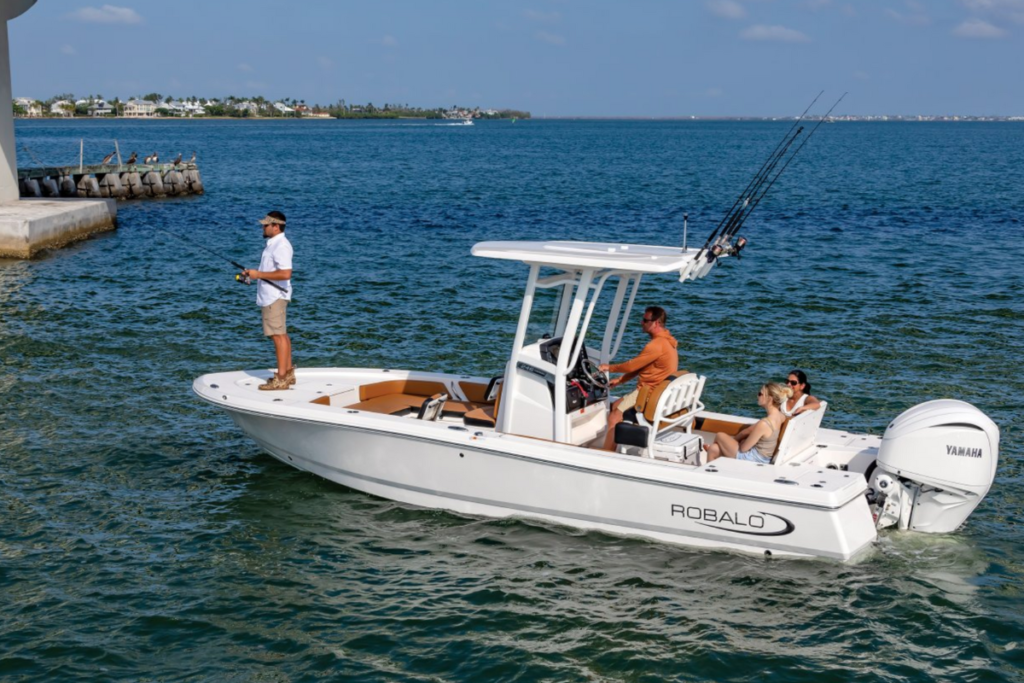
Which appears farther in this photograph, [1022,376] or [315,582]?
[1022,376]

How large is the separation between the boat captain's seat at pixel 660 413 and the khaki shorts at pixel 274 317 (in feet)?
11.8

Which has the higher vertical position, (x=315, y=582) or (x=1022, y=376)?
(x=1022, y=376)

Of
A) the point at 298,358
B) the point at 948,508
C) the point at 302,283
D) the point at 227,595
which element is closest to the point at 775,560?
the point at 948,508

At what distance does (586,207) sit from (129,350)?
2612cm

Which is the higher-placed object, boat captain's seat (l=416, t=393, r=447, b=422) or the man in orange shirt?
the man in orange shirt

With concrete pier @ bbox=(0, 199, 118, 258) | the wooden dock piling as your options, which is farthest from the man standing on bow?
the wooden dock piling

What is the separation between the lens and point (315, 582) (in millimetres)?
8516

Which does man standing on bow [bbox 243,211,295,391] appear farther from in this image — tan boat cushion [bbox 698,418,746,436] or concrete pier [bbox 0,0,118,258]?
concrete pier [bbox 0,0,118,258]

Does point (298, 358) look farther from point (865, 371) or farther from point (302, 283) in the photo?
point (865, 371)

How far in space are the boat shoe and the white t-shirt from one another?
79cm

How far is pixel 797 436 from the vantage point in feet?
29.8

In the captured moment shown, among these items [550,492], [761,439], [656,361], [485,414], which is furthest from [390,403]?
[761,439]

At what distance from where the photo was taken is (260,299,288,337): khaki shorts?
1047cm

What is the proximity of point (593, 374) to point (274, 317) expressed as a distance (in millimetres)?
3275
